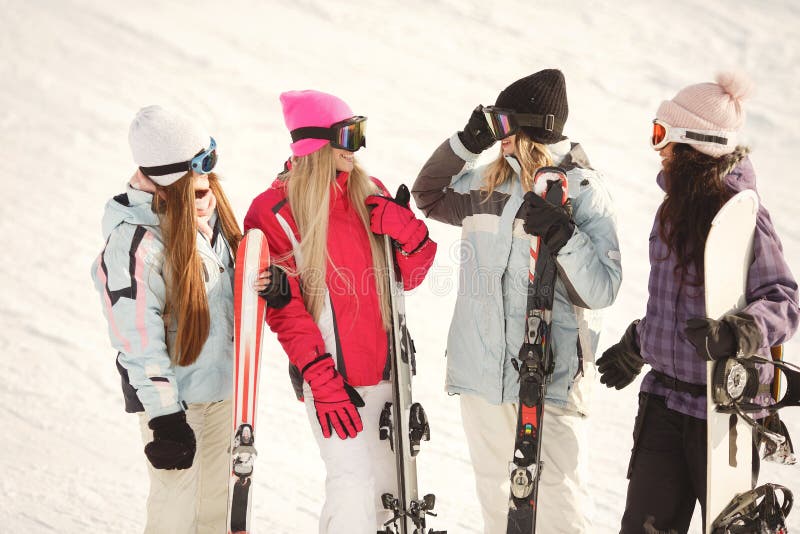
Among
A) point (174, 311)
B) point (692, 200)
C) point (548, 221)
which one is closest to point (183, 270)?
point (174, 311)

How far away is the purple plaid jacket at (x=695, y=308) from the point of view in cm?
303

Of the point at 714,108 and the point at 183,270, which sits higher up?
the point at 714,108

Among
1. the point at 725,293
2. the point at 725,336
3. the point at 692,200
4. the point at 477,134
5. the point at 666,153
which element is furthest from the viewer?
the point at 477,134

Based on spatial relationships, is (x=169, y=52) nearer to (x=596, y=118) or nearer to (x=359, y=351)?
(x=596, y=118)

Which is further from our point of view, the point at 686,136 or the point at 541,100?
the point at 541,100

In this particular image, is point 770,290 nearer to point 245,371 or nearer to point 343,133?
point 343,133

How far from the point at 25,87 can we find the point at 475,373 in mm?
12332

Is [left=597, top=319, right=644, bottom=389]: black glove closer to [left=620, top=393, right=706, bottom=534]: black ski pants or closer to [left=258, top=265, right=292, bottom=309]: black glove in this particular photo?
[left=620, top=393, right=706, bottom=534]: black ski pants

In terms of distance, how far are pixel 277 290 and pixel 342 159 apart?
2.10 ft

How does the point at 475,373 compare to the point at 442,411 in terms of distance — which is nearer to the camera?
the point at 475,373

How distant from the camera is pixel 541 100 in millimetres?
3516

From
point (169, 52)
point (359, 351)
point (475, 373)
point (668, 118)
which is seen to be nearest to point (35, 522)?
point (359, 351)

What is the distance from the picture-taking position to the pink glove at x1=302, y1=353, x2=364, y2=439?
11.2ft

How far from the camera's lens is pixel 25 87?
538 inches
